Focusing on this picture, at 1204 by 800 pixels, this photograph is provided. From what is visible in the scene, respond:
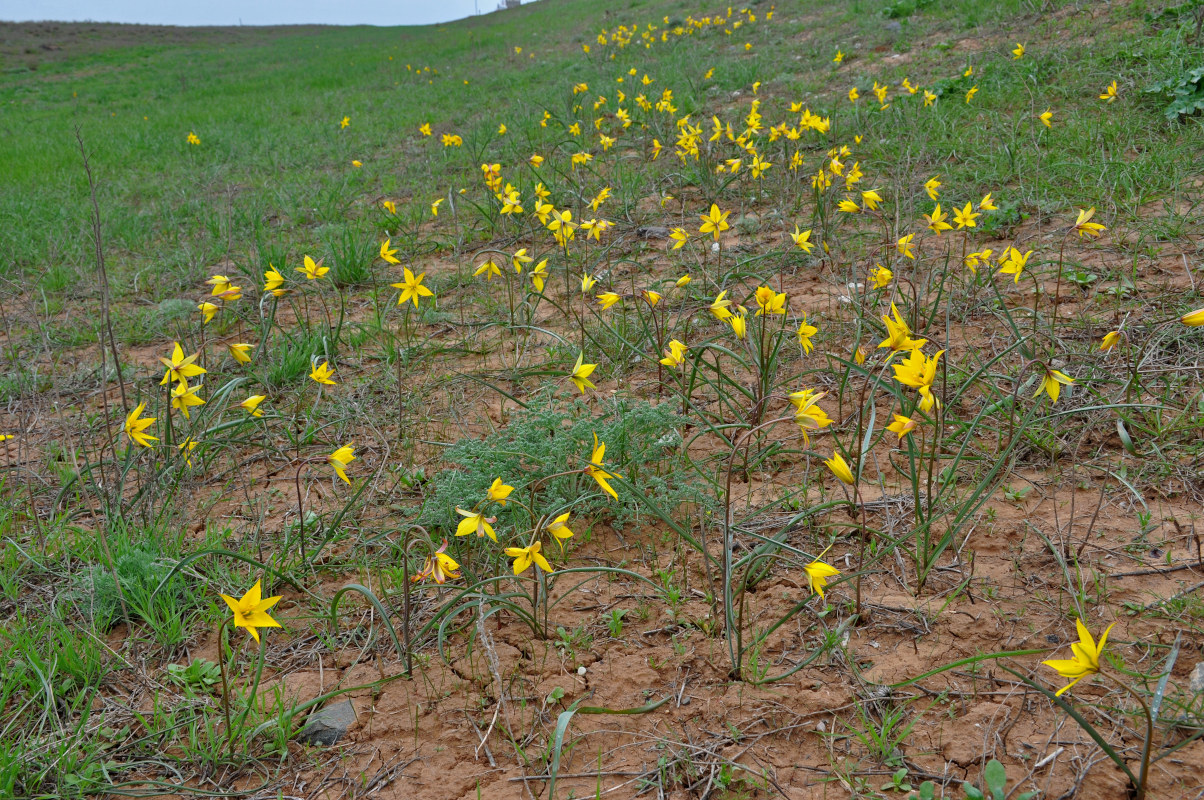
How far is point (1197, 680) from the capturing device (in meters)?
1.53

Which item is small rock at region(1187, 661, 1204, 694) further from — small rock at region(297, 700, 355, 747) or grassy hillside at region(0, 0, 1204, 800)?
small rock at region(297, 700, 355, 747)

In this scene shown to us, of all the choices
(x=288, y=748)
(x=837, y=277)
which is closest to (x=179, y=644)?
(x=288, y=748)

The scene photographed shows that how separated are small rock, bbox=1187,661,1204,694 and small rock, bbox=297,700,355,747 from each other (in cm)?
177

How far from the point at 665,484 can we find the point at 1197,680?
4.35 feet

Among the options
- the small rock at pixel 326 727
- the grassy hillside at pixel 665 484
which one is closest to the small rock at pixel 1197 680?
the grassy hillside at pixel 665 484

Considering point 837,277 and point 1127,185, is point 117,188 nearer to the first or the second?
point 837,277

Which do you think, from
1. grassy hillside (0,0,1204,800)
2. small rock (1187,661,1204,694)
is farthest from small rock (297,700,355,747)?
small rock (1187,661,1204,694)

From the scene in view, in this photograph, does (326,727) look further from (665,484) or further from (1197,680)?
(1197,680)

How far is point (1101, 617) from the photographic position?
1779mm

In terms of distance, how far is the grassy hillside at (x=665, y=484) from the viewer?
5.40ft

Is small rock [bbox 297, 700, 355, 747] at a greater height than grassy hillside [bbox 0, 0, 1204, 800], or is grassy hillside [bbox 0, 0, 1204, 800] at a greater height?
grassy hillside [bbox 0, 0, 1204, 800]

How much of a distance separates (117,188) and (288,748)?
7.53 m

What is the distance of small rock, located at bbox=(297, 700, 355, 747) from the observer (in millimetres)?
1724

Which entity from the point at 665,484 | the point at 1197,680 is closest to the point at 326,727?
the point at 665,484
